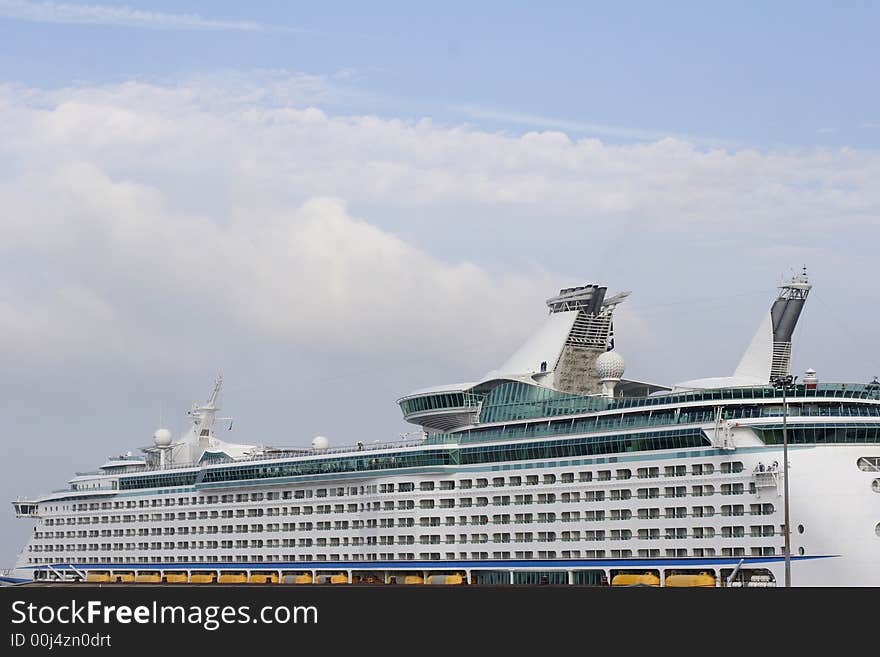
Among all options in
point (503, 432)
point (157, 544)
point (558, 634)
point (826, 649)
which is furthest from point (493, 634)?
point (157, 544)

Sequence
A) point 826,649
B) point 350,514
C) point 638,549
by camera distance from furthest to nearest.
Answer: point 350,514 → point 638,549 → point 826,649

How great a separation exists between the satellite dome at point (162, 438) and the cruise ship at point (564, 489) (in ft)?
14.6

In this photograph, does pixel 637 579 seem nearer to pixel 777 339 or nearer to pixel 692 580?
pixel 692 580

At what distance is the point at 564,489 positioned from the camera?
79.3 meters

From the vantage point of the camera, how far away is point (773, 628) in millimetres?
36969

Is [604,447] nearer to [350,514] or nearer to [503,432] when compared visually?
[503,432]

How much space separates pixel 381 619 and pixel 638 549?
39.8 metres

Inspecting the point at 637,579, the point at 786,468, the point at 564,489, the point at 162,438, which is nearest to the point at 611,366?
the point at 564,489

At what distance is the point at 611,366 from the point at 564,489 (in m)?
8.65

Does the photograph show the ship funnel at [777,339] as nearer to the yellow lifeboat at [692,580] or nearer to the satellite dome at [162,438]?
the yellow lifeboat at [692,580]

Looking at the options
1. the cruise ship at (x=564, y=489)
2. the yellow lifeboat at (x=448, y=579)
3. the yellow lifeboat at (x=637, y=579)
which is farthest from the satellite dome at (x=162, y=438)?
the yellow lifeboat at (x=637, y=579)

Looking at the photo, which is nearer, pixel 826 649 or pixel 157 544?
pixel 826 649

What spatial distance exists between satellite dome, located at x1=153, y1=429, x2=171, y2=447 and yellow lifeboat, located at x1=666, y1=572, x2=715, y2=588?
2299 inches

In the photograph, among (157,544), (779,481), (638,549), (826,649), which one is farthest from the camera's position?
(157,544)
